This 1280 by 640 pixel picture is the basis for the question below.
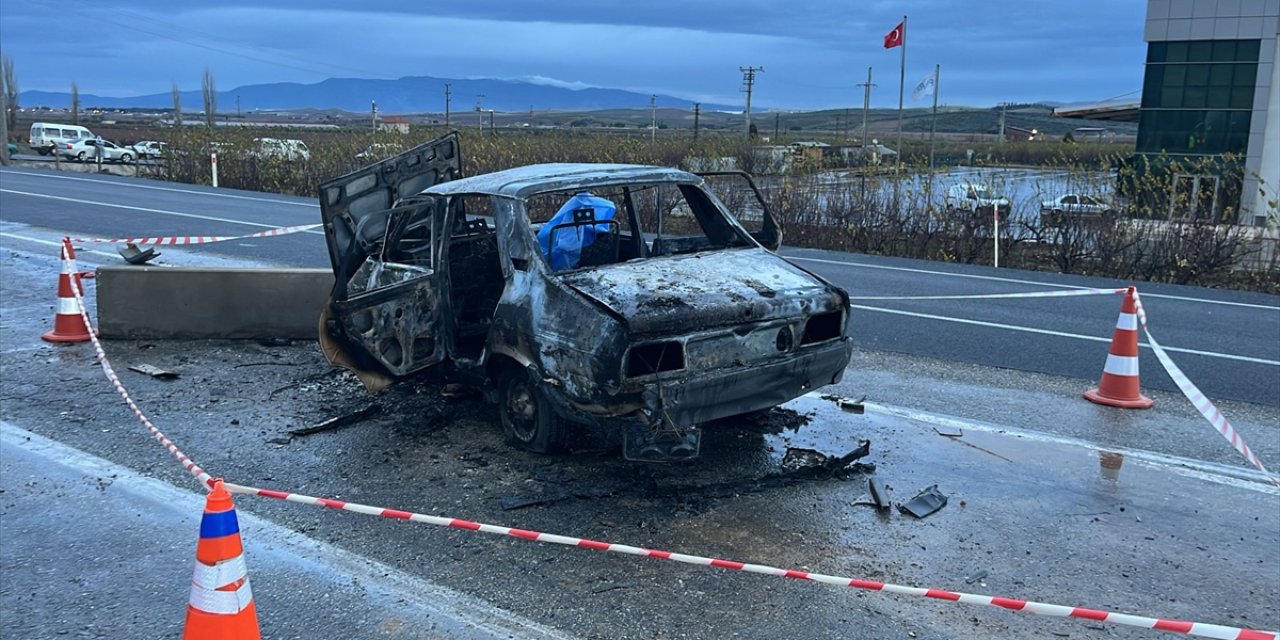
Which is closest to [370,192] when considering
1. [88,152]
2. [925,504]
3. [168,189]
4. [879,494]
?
[879,494]

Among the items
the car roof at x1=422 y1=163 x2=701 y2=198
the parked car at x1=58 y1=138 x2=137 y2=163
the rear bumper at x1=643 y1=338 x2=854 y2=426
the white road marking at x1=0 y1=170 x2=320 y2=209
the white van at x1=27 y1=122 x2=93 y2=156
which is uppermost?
the white van at x1=27 y1=122 x2=93 y2=156

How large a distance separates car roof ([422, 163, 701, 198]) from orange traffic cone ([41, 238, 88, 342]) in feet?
13.4

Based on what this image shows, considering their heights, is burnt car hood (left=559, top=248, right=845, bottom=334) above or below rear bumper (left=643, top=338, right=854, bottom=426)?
above

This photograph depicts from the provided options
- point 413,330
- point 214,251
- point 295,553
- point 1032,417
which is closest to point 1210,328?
point 1032,417

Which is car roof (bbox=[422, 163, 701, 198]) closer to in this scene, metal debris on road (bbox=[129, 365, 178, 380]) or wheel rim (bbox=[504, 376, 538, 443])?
wheel rim (bbox=[504, 376, 538, 443])

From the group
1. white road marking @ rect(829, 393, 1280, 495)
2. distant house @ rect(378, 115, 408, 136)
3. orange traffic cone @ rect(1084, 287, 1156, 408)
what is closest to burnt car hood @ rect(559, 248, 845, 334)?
white road marking @ rect(829, 393, 1280, 495)

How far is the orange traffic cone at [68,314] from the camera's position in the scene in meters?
8.52

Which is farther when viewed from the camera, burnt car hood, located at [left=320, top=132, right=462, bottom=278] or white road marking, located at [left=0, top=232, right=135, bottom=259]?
white road marking, located at [left=0, top=232, right=135, bottom=259]

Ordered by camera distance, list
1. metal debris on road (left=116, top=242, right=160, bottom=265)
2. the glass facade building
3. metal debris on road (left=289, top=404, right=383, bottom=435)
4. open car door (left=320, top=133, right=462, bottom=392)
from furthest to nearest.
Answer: the glass facade building, metal debris on road (left=116, top=242, right=160, bottom=265), metal debris on road (left=289, top=404, right=383, bottom=435), open car door (left=320, top=133, right=462, bottom=392)

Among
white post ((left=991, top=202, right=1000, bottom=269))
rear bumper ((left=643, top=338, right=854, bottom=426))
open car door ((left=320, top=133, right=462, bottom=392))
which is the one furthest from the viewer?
white post ((left=991, top=202, right=1000, bottom=269))

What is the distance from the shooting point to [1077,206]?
51.5 ft

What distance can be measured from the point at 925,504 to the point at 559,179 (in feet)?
9.56

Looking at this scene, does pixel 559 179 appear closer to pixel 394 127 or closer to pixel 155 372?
pixel 155 372

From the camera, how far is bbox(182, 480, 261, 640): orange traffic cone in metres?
2.87
